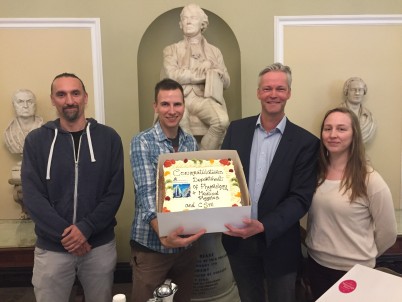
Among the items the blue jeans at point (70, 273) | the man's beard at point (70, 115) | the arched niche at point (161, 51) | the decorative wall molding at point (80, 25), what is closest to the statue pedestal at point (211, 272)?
the blue jeans at point (70, 273)

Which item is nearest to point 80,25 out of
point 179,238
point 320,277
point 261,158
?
point 261,158

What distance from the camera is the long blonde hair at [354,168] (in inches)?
58.2

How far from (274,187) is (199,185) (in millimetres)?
399

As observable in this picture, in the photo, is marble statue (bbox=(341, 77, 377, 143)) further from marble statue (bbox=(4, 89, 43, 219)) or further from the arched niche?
marble statue (bbox=(4, 89, 43, 219))

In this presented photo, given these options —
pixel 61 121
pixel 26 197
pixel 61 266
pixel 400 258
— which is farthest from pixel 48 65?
pixel 400 258

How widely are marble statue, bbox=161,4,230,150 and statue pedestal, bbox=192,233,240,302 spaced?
29.0 inches

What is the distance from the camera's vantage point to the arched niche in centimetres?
325

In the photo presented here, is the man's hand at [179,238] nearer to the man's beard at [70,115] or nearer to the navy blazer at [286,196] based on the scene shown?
the navy blazer at [286,196]

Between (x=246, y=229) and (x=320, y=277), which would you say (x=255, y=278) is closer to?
(x=320, y=277)

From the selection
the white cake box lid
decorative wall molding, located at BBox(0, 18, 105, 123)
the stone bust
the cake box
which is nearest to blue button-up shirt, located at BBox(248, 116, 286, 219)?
the cake box

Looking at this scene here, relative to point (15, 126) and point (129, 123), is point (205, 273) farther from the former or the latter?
point (15, 126)

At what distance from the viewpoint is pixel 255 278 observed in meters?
1.73

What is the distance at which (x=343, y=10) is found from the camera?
3188 mm

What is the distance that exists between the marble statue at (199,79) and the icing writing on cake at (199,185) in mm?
1262
